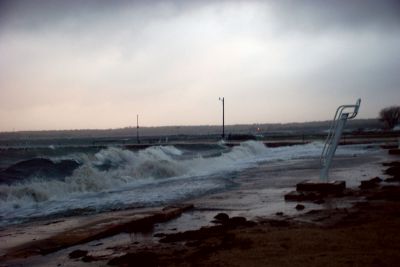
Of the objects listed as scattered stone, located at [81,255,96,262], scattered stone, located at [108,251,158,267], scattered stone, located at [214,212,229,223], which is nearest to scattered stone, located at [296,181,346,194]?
scattered stone, located at [214,212,229,223]

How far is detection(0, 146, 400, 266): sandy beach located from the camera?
20.3 feet

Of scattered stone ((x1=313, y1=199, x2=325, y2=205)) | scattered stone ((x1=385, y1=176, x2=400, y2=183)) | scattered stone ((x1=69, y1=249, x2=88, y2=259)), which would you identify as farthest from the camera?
scattered stone ((x1=385, y1=176, x2=400, y2=183))

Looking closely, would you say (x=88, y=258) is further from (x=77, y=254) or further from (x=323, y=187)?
(x=323, y=187)

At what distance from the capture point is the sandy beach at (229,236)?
6195 mm

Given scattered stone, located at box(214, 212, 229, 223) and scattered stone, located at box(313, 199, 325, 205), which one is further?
scattered stone, located at box(313, 199, 325, 205)

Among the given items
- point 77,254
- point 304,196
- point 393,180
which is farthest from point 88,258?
point 393,180

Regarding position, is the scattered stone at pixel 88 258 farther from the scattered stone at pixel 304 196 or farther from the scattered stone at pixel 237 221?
the scattered stone at pixel 304 196

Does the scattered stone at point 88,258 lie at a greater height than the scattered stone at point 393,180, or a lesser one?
lesser

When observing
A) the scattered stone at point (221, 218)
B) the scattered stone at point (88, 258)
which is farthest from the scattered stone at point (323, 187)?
the scattered stone at point (88, 258)

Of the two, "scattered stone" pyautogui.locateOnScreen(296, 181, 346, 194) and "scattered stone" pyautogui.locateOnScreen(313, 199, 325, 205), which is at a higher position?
"scattered stone" pyautogui.locateOnScreen(296, 181, 346, 194)

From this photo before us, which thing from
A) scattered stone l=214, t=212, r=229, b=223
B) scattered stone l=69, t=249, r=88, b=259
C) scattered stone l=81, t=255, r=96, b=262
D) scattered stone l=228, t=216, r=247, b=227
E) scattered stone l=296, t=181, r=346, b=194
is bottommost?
scattered stone l=69, t=249, r=88, b=259

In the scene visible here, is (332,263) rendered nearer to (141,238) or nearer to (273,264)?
(273,264)

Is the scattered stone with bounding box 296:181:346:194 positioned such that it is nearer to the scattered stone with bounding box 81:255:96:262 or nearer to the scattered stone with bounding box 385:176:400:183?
the scattered stone with bounding box 385:176:400:183

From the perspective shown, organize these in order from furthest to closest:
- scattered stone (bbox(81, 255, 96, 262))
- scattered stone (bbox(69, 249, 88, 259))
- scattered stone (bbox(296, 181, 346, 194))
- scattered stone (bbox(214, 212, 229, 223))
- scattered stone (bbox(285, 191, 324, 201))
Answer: scattered stone (bbox(296, 181, 346, 194)) < scattered stone (bbox(285, 191, 324, 201)) < scattered stone (bbox(214, 212, 229, 223)) < scattered stone (bbox(69, 249, 88, 259)) < scattered stone (bbox(81, 255, 96, 262))
